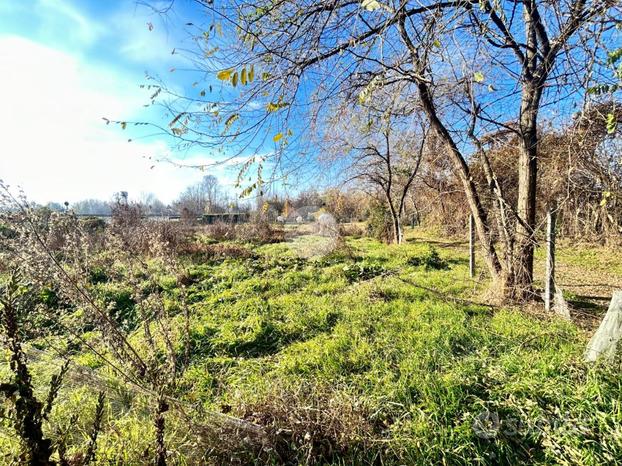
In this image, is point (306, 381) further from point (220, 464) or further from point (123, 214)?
point (123, 214)

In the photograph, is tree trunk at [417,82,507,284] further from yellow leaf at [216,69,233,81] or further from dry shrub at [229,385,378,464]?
yellow leaf at [216,69,233,81]

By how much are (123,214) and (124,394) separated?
445 inches

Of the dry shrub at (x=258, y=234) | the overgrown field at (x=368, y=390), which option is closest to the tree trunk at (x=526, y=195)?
the overgrown field at (x=368, y=390)

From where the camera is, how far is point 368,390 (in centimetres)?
257

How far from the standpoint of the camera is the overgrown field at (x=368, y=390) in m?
1.88

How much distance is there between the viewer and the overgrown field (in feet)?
6.15

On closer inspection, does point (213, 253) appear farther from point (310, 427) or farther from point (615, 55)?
point (615, 55)

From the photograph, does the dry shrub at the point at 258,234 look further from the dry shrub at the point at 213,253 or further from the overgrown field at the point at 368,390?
the overgrown field at the point at 368,390

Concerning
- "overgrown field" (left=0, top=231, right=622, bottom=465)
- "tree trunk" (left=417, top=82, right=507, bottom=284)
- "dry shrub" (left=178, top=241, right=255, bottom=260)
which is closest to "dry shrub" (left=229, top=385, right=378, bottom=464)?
"overgrown field" (left=0, top=231, right=622, bottom=465)

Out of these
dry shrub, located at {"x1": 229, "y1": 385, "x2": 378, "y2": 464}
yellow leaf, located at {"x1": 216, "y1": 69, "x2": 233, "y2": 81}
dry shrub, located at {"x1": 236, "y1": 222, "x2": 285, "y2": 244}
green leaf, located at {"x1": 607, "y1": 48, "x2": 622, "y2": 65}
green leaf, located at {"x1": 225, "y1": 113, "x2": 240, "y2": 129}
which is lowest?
dry shrub, located at {"x1": 229, "y1": 385, "x2": 378, "y2": 464}

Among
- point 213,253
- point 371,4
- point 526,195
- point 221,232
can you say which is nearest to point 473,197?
point 526,195

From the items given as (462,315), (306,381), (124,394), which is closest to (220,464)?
(306,381)

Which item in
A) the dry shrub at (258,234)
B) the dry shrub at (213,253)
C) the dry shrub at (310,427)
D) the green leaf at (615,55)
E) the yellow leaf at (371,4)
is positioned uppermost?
the yellow leaf at (371,4)

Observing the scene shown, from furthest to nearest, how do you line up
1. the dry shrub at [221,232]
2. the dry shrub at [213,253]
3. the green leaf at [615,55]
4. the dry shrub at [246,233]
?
the dry shrub at [221,232] → the dry shrub at [246,233] → the dry shrub at [213,253] → the green leaf at [615,55]
